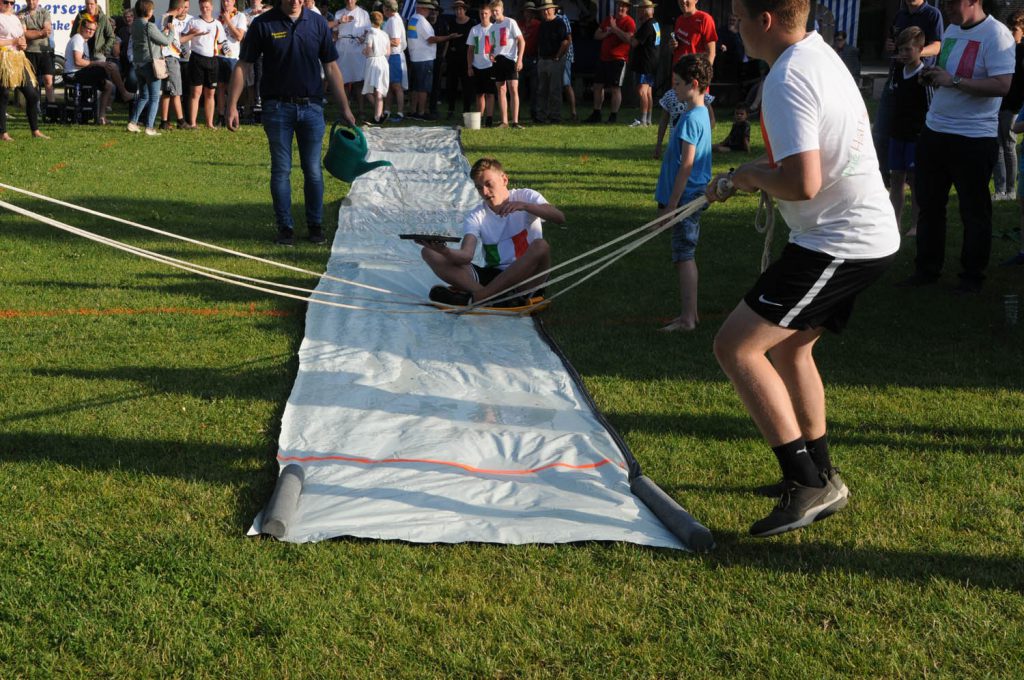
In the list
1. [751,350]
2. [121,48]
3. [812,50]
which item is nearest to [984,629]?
[751,350]

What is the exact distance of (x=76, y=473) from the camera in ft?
14.1

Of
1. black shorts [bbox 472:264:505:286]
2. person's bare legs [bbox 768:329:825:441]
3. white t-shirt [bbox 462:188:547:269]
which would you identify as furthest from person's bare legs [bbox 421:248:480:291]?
person's bare legs [bbox 768:329:825:441]

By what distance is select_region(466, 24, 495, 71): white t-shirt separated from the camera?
1639 centimetres

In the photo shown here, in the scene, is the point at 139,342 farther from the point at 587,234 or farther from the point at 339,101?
the point at 587,234

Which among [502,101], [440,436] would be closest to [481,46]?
[502,101]

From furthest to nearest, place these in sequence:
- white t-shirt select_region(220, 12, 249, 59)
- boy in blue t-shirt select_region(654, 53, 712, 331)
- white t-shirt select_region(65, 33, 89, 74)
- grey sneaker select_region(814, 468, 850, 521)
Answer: white t-shirt select_region(65, 33, 89, 74)
white t-shirt select_region(220, 12, 249, 59)
boy in blue t-shirt select_region(654, 53, 712, 331)
grey sneaker select_region(814, 468, 850, 521)

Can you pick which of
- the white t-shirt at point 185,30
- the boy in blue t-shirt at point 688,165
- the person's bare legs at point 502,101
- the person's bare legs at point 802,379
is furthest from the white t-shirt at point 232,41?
the person's bare legs at point 802,379

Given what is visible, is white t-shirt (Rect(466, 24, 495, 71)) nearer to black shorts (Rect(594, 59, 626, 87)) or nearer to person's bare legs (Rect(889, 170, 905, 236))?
black shorts (Rect(594, 59, 626, 87))

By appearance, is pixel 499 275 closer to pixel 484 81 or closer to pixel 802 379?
pixel 802 379

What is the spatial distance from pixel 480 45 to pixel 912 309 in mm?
10816

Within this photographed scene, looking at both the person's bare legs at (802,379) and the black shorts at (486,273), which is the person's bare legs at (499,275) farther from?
the person's bare legs at (802,379)

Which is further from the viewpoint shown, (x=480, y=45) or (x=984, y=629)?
(x=480, y=45)

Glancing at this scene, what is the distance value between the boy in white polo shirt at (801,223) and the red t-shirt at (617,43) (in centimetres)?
1365

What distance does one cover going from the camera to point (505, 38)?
16.4m
